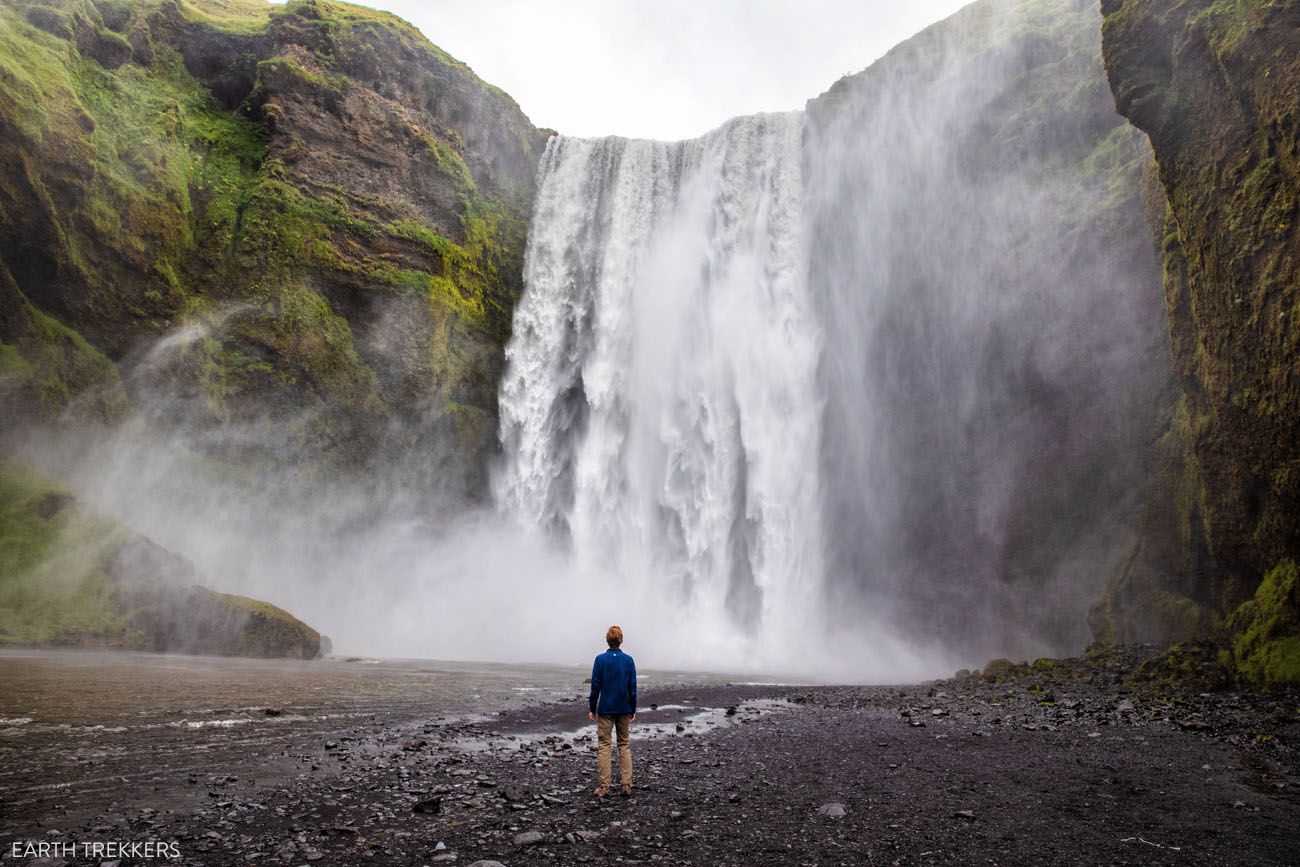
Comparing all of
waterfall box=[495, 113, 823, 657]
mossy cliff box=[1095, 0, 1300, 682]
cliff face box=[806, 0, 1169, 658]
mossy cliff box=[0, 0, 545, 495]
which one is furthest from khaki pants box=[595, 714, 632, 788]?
mossy cliff box=[0, 0, 545, 495]

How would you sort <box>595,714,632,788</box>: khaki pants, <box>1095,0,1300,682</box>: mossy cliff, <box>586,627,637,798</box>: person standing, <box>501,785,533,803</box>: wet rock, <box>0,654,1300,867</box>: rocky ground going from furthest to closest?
<box>1095,0,1300,682</box>: mossy cliff, <box>586,627,637,798</box>: person standing, <box>595,714,632,788</box>: khaki pants, <box>501,785,533,803</box>: wet rock, <box>0,654,1300,867</box>: rocky ground

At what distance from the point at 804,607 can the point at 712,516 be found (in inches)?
200

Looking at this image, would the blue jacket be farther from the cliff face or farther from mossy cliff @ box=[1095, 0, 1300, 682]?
the cliff face

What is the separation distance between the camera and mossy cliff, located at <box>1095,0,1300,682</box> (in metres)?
11.1

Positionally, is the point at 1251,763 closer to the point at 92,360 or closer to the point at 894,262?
the point at 894,262

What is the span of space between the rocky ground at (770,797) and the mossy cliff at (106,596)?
1274 centimetres

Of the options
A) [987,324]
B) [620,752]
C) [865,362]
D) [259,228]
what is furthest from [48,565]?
[987,324]

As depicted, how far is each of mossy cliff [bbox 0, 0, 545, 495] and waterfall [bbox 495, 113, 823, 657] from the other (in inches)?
110

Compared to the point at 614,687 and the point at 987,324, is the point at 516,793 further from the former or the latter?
the point at 987,324

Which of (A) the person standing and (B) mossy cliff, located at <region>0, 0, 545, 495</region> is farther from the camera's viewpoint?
(B) mossy cliff, located at <region>0, 0, 545, 495</region>

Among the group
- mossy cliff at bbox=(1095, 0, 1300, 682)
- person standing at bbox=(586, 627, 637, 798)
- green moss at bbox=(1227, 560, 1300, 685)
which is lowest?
person standing at bbox=(586, 627, 637, 798)

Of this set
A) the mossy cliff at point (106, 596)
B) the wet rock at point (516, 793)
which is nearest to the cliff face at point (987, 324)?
the mossy cliff at point (106, 596)

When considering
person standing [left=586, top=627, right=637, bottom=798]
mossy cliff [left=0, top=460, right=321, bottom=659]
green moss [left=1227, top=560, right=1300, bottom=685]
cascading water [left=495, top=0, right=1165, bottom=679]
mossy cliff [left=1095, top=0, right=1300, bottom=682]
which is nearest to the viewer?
person standing [left=586, top=627, right=637, bottom=798]

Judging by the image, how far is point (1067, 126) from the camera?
25656 mm
